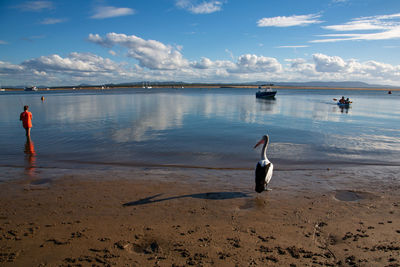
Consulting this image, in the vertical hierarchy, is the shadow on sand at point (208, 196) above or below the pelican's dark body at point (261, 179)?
below

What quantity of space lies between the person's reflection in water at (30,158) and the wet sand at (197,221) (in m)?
0.57

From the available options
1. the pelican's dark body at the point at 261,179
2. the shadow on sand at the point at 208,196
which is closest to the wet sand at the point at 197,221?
the shadow on sand at the point at 208,196

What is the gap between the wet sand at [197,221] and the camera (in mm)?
4543

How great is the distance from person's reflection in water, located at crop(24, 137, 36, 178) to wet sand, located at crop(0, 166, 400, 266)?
0.57 meters

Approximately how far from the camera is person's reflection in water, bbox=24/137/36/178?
9.58 meters

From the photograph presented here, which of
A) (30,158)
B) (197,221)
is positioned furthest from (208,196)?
(30,158)

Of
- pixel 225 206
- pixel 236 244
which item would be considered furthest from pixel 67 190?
pixel 236 244

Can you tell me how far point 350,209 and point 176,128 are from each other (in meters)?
15.2

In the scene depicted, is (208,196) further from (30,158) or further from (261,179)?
(30,158)

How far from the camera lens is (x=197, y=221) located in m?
5.83

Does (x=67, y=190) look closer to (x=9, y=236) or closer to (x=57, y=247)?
(x=9, y=236)

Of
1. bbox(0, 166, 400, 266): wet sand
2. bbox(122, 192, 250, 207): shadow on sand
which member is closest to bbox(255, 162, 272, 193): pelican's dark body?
bbox(0, 166, 400, 266): wet sand

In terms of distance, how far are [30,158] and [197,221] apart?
31.9ft

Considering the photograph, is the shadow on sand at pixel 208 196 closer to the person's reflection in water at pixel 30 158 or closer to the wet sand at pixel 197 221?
the wet sand at pixel 197 221
